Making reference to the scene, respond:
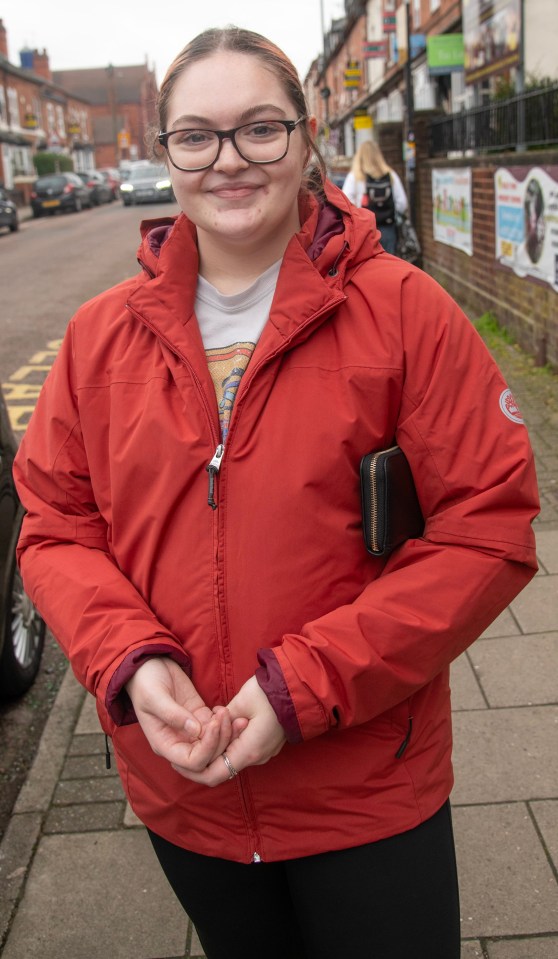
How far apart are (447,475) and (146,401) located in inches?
20.4

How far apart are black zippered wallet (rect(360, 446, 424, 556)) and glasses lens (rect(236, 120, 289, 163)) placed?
530 millimetres

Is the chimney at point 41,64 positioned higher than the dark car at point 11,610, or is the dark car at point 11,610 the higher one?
the chimney at point 41,64

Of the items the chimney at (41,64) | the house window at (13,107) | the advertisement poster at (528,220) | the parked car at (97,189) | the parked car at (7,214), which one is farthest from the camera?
the chimney at (41,64)

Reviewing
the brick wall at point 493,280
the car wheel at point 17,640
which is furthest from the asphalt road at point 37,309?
the brick wall at point 493,280

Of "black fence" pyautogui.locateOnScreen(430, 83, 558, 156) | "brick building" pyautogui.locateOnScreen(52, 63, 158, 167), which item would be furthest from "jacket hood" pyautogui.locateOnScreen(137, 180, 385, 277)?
"brick building" pyautogui.locateOnScreen(52, 63, 158, 167)

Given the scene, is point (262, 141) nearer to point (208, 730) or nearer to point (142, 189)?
point (208, 730)

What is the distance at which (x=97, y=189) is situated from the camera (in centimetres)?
4281

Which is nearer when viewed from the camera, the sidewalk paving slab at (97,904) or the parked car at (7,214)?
the sidewalk paving slab at (97,904)

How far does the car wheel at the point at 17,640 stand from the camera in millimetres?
3785

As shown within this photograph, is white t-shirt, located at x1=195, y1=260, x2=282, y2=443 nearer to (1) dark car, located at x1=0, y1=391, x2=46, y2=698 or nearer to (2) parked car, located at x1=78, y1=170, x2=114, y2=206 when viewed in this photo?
(1) dark car, located at x1=0, y1=391, x2=46, y2=698

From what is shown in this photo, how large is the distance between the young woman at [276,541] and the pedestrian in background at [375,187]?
8.72 metres

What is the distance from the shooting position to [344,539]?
59.9 inches

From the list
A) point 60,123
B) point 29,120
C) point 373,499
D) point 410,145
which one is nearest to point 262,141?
point 373,499

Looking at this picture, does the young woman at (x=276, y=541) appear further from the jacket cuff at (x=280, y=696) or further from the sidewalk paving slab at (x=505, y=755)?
the sidewalk paving slab at (x=505, y=755)
